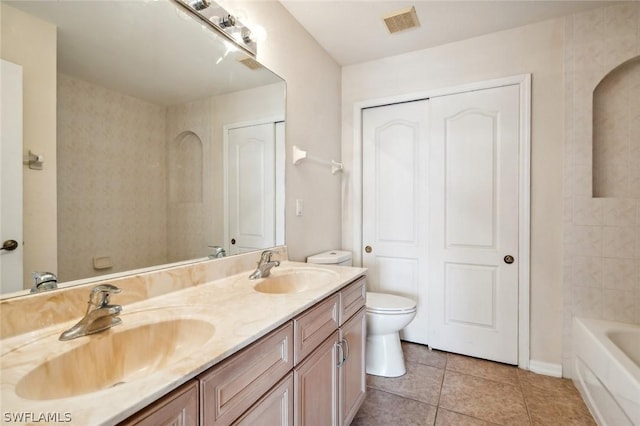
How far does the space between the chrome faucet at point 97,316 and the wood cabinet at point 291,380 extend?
0.38m

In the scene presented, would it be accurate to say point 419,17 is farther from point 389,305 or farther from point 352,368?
point 352,368

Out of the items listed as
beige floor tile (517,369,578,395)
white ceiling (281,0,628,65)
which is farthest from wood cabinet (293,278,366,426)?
white ceiling (281,0,628,65)

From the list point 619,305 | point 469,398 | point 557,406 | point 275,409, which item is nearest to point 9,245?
point 275,409

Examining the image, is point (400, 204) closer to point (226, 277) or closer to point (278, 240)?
point (278, 240)

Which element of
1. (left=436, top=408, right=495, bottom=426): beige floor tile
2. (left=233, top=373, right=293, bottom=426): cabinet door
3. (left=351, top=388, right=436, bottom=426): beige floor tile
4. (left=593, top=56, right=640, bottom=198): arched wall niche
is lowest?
(left=351, top=388, right=436, bottom=426): beige floor tile

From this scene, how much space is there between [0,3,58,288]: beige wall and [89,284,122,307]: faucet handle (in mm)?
179

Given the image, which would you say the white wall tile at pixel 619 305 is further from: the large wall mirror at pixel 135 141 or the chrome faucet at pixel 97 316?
the chrome faucet at pixel 97 316

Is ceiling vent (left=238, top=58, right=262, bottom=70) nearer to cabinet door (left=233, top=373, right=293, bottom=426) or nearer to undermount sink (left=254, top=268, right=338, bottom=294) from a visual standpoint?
undermount sink (left=254, top=268, right=338, bottom=294)

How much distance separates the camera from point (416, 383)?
1969 millimetres

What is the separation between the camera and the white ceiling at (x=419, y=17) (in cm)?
191

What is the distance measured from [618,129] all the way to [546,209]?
0.70m

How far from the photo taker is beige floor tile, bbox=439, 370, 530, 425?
1.65 metres

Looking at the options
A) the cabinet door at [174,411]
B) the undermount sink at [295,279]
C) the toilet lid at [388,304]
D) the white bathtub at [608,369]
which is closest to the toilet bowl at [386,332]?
the toilet lid at [388,304]

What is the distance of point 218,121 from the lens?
1.45 metres
